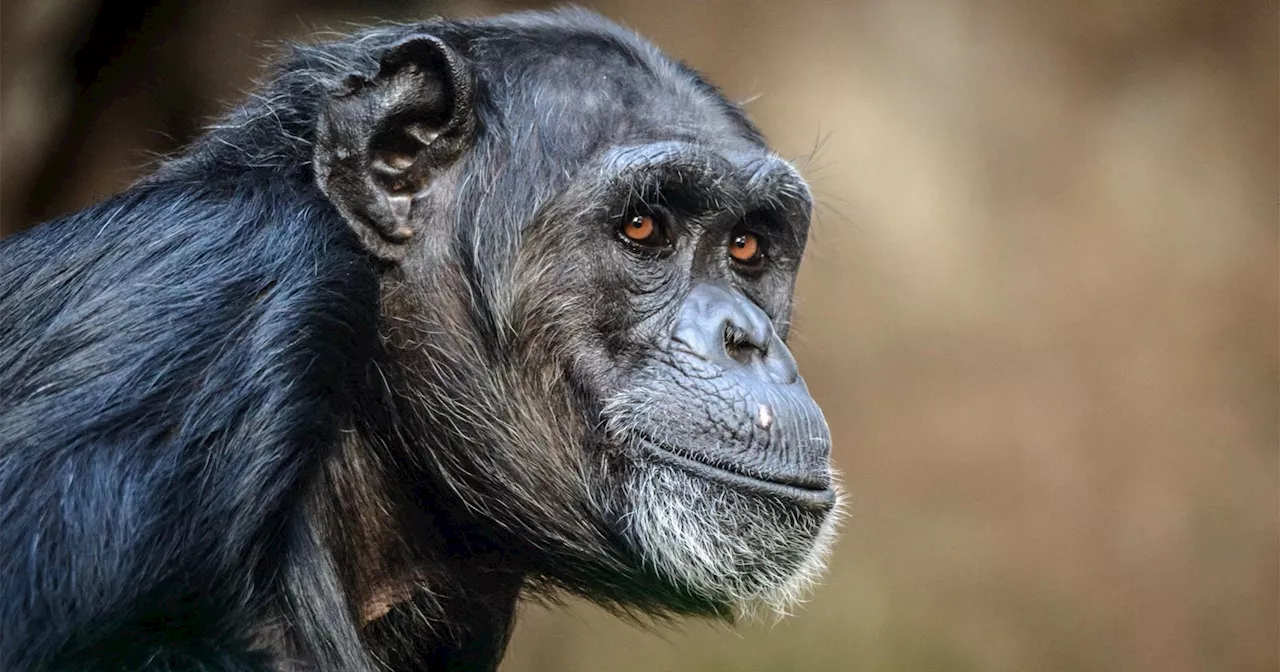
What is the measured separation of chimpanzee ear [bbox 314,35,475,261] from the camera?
317cm

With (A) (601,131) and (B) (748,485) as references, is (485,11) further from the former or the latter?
(B) (748,485)

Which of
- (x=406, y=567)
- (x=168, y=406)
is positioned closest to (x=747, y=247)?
(x=406, y=567)

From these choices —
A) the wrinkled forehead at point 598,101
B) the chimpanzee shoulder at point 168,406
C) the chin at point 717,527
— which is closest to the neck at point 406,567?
the chimpanzee shoulder at point 168,406

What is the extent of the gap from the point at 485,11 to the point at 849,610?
3.91 m

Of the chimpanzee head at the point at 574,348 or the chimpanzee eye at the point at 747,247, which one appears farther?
the chimpanzee eye at the point at 747,247

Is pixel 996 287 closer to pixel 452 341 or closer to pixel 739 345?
pixel 739 345

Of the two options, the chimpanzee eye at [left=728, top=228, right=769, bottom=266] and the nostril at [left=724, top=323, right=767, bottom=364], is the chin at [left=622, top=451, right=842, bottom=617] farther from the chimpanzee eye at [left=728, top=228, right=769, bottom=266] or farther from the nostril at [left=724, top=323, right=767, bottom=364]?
the chimpanzee eye at [left=728, top=228, right=769, bottom=266]

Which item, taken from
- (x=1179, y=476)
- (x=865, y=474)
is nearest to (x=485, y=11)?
(x=865, y=474)

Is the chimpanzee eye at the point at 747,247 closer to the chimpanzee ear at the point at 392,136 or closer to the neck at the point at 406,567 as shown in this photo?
the chimpanzee ear at the point at 392,136

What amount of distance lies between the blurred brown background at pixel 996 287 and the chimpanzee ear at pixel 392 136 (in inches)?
147

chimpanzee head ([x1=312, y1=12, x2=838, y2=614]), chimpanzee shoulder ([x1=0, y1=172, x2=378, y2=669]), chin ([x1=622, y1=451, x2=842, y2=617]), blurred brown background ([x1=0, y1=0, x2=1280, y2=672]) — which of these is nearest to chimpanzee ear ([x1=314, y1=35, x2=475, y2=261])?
chimpanzee head ([x1=312, y1=12, x2=838, y2=614])

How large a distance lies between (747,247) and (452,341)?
0.91 meters

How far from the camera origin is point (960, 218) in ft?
23.3

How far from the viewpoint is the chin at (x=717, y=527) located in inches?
121
